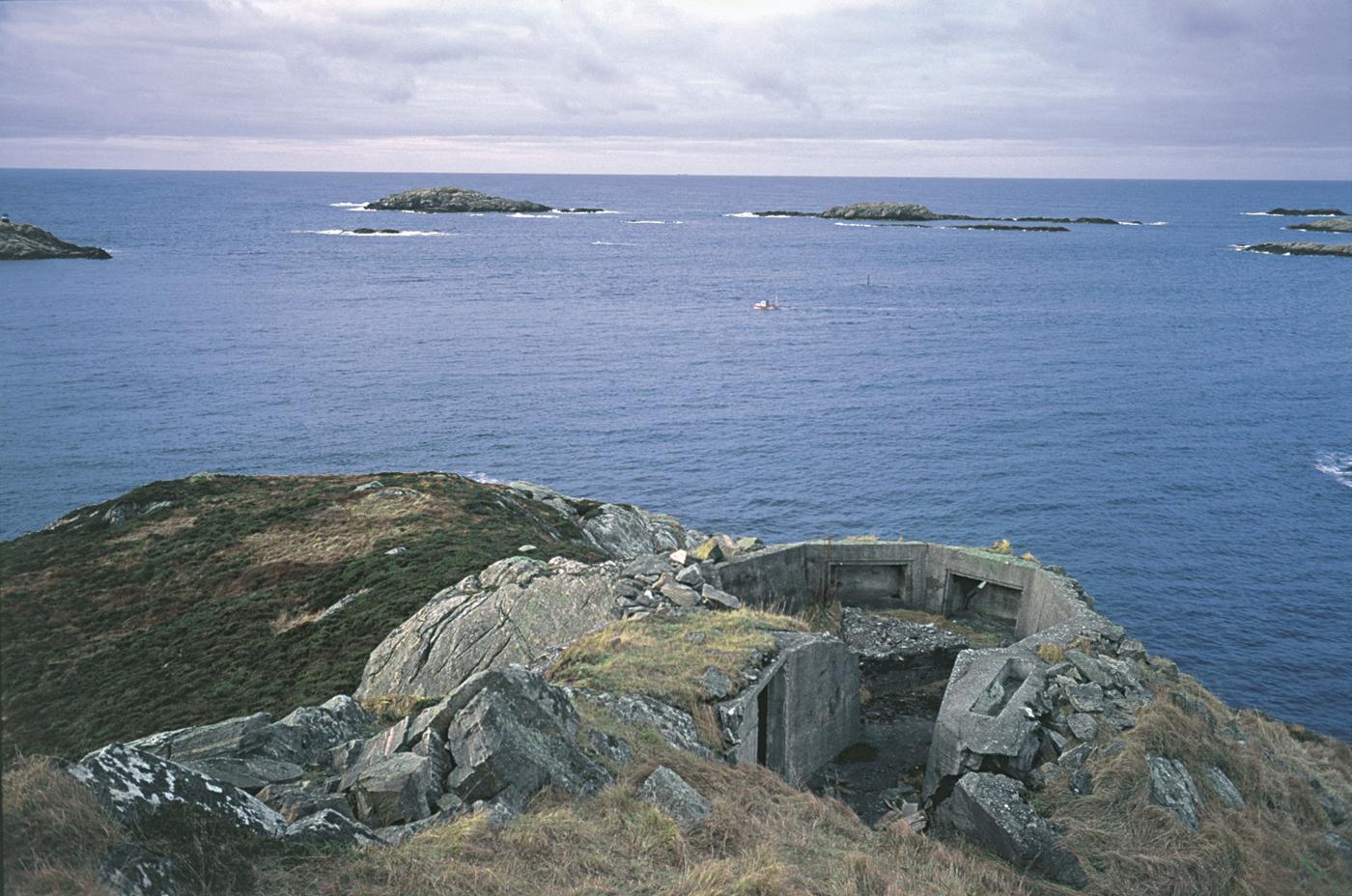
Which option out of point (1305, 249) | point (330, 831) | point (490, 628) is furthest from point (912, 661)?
point (1305, 249)

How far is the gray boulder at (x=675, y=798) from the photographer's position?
1064 cm

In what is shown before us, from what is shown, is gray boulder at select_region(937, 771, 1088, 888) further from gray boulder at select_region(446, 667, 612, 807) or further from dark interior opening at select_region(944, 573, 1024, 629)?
dark interior opening at select_region(944, 573, 1024, 629)

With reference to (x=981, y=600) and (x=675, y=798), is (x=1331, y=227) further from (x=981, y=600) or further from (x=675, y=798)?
(x=675, y=798)

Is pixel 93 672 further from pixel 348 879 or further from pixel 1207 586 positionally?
pixel 1207 586

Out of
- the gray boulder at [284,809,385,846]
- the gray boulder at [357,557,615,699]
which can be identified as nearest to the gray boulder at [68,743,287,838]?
the gray boulder at [284,809,385,846]

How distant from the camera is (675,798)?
10883mm

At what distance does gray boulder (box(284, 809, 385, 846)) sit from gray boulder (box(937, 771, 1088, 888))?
843cm

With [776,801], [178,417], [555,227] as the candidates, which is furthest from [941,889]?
[555,227]

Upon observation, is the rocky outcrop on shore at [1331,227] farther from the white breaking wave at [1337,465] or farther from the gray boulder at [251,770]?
the gray boulder at [251,770]

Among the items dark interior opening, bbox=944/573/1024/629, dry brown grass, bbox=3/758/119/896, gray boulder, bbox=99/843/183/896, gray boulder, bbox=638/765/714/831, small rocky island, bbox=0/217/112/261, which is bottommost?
dark interior opening, bbox=944/573/1024/629

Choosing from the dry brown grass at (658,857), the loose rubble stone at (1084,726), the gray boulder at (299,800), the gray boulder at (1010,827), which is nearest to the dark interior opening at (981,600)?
the loose rubble stone at (1084,726)

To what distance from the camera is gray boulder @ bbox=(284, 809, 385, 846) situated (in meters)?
8.25

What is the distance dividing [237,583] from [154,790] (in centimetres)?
2046

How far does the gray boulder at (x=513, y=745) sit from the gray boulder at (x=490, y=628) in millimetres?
7435
